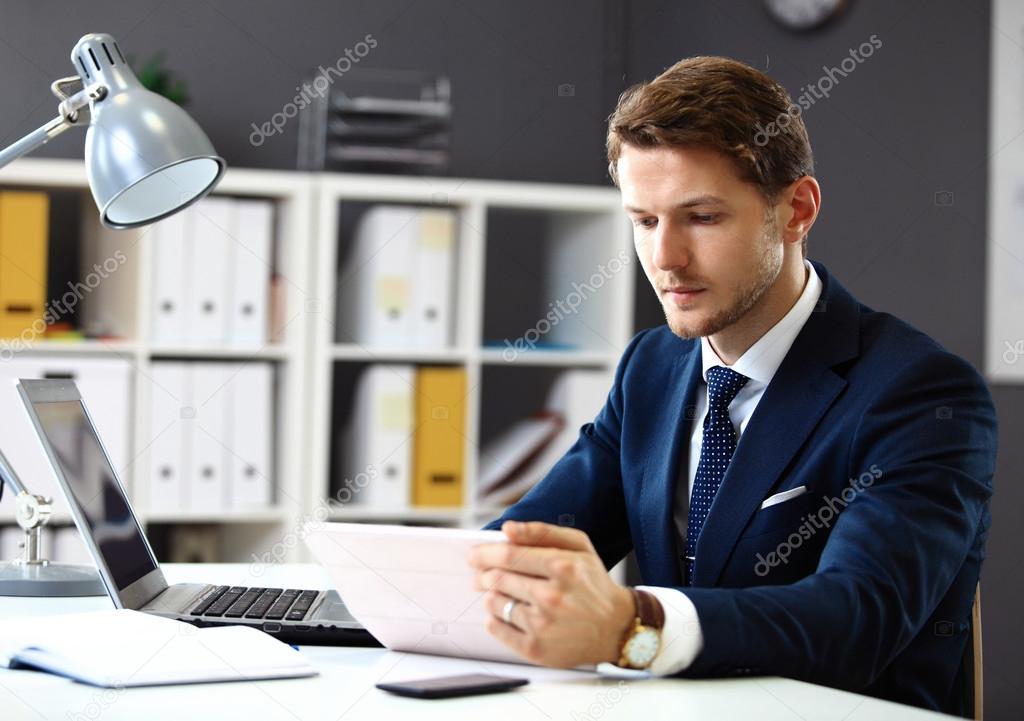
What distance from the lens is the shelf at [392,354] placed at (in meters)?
3.08

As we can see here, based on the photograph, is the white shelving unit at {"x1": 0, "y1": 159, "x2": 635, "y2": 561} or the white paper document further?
the white shelving unit at {"x1": 0, "y1": 159, "x2": 635, "y2": 561}

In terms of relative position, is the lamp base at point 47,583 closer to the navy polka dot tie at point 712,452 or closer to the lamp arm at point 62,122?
the lamp arm at point 62,122

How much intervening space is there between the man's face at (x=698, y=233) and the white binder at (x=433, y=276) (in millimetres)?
1616

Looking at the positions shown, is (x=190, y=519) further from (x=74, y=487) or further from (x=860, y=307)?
(x=860, y=307)

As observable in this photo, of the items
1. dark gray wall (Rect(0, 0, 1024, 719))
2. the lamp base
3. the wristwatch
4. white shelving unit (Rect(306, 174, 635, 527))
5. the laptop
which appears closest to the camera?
the wristwatch

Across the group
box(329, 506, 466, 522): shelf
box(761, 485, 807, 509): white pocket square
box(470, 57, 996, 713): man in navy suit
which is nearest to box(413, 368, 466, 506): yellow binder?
box(329, 506, 466, 522): shelf

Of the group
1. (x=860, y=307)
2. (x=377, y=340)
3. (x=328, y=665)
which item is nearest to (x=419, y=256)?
(x=377, y=340)

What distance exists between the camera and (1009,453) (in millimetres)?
2660

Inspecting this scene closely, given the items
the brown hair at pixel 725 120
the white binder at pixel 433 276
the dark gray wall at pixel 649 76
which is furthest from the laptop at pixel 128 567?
the dark gray wall at pixel 649 76

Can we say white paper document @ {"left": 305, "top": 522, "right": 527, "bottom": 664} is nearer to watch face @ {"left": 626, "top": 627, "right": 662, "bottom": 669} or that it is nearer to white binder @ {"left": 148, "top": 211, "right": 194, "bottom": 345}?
watch face @ {"left": 626, "top": 627, "right": 662, "bottom": 669}

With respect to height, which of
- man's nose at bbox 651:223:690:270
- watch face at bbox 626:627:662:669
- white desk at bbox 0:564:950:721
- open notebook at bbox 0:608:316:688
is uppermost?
man's nose at bbox 651:223:690:270

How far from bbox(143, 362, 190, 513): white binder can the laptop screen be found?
1433 mm

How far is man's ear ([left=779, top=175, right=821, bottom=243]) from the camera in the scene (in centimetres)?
160

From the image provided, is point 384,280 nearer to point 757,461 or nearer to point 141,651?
point 757,461
